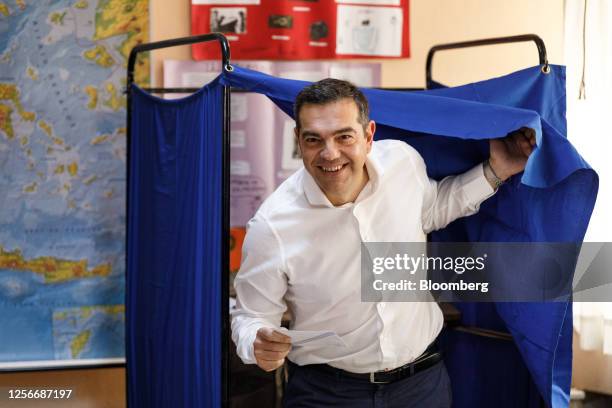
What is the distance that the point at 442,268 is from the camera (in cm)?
231

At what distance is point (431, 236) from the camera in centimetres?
232

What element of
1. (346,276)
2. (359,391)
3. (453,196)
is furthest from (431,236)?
(359,391)

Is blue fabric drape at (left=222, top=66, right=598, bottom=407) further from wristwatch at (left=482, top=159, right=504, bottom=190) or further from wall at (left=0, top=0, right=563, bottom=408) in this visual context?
wall at (left=0, top=0, right=563, bottom=408)

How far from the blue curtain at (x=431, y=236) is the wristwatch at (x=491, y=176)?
77mm

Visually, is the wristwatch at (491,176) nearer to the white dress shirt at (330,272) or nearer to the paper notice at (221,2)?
the white dress shirt at (330,272)

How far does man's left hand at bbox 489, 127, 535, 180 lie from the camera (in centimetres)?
188

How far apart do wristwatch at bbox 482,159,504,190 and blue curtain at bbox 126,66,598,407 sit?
0.08m

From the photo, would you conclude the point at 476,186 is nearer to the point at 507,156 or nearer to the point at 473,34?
the point at 507,156

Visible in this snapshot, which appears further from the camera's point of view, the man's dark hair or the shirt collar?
the shirt collar

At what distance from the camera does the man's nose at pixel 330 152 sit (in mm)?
1728

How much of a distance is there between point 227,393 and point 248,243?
1.42ft

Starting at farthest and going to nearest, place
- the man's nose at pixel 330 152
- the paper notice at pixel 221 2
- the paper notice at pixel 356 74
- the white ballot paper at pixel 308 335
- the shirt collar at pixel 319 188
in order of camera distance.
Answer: the paper notice at pixel 356 74, the paper notice at pixel 221 2, the shirt collar at pixel 319 188, the man's nose at pixel 330 152, the white ballot paper at pixel 308 335

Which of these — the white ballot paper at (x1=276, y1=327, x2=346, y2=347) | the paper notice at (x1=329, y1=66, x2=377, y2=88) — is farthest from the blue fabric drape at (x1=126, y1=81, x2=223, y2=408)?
the paper notice at (x1=329, y1=66, x2=377, y2=88)

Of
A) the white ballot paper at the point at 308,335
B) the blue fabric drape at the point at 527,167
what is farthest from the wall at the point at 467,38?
the white ballot paper at the point at 308,335
